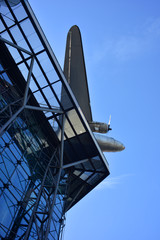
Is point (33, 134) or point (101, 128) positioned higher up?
point (101, 128)

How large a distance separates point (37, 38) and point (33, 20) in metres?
1.23

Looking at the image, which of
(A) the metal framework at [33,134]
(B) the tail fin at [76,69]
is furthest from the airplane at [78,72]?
(A) the metal framework at [33,134]

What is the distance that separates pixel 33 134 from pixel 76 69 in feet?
37.0

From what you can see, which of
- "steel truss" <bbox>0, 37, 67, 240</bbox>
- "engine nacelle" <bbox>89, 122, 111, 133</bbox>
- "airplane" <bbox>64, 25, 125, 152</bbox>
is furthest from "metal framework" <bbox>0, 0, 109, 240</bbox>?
"airplane" <bbox>64, 25, 125, 152</bbox>

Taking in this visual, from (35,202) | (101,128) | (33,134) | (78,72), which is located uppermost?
(78,72)

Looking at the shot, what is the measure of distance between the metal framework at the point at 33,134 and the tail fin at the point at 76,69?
7.99 m

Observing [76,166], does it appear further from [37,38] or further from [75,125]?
[37,38]

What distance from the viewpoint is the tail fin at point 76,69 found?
30.0 metres

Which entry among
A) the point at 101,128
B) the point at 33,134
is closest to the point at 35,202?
the point at 33,134

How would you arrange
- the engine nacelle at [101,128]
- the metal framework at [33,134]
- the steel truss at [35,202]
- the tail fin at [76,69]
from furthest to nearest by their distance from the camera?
the engine nacelle at [101,128] → the tail fin at [76,69] → the metal framework at [33,134] → the steel truss at [35,202]

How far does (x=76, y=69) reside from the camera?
30.3 metres

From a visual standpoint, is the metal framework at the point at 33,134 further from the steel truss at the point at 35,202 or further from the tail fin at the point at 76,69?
the tail fin at the point at 76,69

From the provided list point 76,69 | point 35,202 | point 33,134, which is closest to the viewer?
point 35,202

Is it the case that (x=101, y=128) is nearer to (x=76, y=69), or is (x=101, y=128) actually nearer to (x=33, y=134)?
Result: (x=76, y=69)
